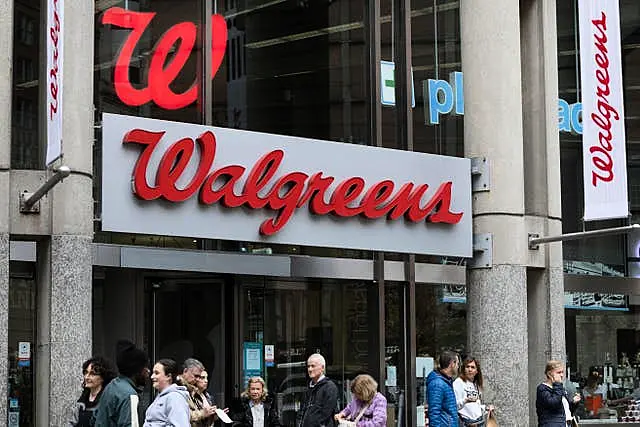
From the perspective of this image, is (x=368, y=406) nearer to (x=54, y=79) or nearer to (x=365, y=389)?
(x=365, y=389)

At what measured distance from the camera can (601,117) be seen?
17500 millimetres

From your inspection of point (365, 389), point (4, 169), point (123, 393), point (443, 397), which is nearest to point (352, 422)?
point (365, 389)

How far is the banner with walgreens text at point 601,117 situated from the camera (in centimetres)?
1733

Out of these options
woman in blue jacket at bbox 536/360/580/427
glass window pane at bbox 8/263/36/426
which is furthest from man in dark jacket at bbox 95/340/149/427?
woman in blue jacket at bbox 536/360/580/427

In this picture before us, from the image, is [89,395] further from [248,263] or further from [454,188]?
[454,188]

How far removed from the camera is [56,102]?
41.0ft

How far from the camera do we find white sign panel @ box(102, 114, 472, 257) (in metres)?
14.1

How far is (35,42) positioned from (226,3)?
132 inches

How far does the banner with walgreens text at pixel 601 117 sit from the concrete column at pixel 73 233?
274 inches

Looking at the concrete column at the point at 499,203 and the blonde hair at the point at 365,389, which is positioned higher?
the concrete column at the point at 499,203

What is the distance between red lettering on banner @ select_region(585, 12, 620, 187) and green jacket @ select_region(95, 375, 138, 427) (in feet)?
29.5

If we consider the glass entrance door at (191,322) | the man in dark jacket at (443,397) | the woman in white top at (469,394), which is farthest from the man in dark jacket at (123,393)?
the glass entrance door at (191,322)

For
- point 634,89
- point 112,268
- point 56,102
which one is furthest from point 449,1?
point 56,102

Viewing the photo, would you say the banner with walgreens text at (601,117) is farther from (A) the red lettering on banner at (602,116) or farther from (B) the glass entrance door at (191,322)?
(B) the glass entrance door at (191,322)
